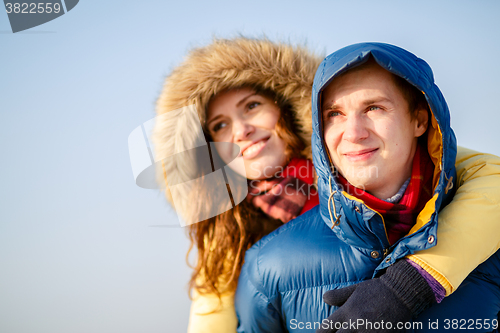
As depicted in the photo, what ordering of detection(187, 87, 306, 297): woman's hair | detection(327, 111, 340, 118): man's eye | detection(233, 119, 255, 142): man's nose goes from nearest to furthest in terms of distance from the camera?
1. detection(327, 111, 340, 118): man's eye
2. detection(187, 87, 306, 297): woman's hair
3. detection(233, 119, 255, 142): man's nose

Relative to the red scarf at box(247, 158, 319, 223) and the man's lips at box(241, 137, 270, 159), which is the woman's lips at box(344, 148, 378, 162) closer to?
the red scarf at box(247, 158, 319, 223)

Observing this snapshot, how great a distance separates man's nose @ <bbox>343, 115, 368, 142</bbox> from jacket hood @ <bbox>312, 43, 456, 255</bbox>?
0.13 metres

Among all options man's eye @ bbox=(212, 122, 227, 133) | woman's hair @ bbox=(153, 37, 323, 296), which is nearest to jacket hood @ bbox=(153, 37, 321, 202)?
woman's hair @ bbox=(153, 37, 323, 296)

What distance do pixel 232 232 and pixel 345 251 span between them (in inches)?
39.1

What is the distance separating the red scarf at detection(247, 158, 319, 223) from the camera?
7.90 ft

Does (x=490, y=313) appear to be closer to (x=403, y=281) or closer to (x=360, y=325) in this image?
(x=403, y=281)

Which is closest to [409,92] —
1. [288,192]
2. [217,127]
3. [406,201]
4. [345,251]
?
[406,201]

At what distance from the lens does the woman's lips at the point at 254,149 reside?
98.9 inches

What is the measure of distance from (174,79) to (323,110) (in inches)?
51.6

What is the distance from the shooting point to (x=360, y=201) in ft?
5.26

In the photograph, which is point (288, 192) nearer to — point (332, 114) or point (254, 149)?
point (254, 149)

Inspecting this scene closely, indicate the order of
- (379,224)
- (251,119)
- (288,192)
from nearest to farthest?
(379,224) < (288,192) < (251,119)

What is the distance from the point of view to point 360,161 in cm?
166

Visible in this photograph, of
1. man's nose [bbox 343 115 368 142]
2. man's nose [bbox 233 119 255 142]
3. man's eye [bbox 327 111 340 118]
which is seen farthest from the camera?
man's nose [bbox 233 119 255 142]
